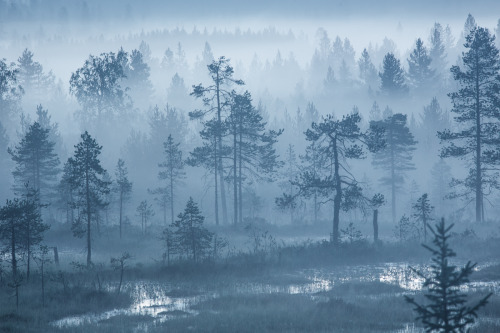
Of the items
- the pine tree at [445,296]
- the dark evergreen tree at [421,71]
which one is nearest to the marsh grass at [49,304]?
the pine tree at [445,296]

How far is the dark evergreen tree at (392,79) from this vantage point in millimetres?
88062

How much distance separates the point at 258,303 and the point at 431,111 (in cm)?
6871

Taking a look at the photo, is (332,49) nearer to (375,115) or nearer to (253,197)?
(375,115)

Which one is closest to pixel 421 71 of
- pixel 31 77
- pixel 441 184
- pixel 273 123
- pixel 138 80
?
pixel 273 123

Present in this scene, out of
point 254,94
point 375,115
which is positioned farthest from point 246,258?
point 254,94

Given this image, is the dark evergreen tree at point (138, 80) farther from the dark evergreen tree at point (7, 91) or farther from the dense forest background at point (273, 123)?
the dark evergreen tree at point (7, 91)

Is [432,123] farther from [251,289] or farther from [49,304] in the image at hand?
[49,304]

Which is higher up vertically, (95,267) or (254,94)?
(254,94)

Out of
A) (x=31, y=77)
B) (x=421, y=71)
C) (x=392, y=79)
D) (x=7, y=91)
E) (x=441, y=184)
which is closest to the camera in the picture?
(x=441, y=184)

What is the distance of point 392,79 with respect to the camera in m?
89.7

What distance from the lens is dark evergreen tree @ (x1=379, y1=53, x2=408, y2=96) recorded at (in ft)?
289

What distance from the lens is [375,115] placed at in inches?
3167

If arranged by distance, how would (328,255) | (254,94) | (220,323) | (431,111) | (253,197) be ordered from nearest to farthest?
(220,323)
(328,255)
(253,197)
(431,111)
(254,94)

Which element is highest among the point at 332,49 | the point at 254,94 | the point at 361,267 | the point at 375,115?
the point at 332,49
